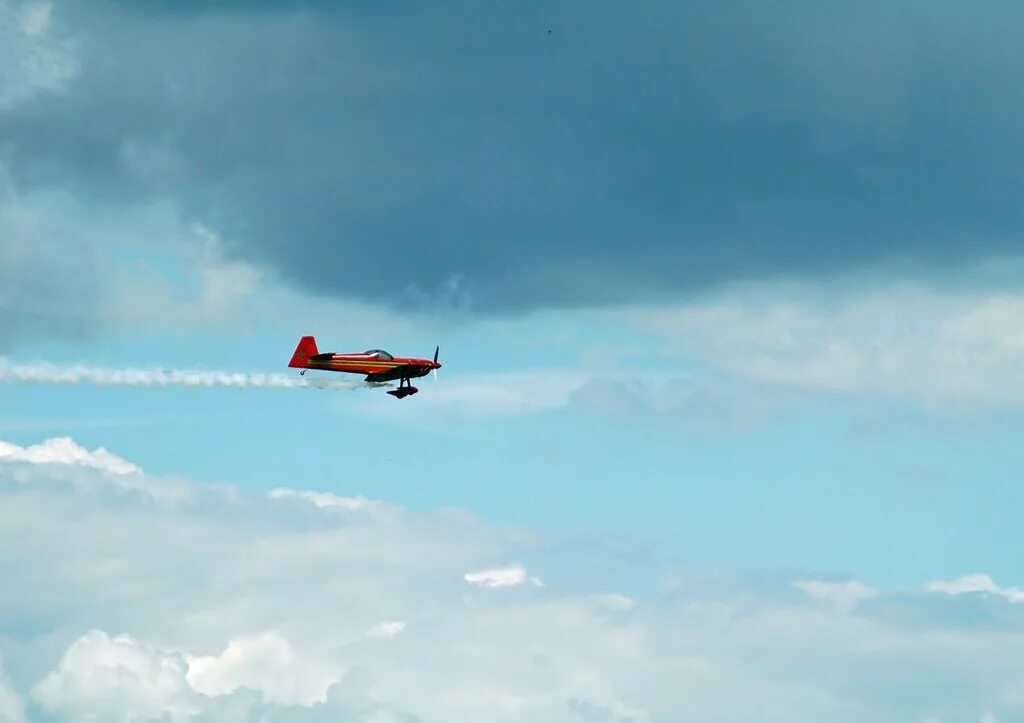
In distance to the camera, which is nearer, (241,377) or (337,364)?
(241,377)

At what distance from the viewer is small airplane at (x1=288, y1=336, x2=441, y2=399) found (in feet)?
383

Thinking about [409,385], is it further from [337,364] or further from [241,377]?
[241,377]

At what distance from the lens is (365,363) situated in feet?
387

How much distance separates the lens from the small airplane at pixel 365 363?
11669cm

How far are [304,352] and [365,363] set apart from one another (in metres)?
7.26

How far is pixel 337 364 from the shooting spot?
11738cm

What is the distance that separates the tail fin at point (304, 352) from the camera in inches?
4574

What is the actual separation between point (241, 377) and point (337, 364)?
16107 millimetres

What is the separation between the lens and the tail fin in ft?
381

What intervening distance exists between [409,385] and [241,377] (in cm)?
2092

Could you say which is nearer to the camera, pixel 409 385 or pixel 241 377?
pixel 241 377

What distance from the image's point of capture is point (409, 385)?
116 meters

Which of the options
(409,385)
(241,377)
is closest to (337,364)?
(409,385)
